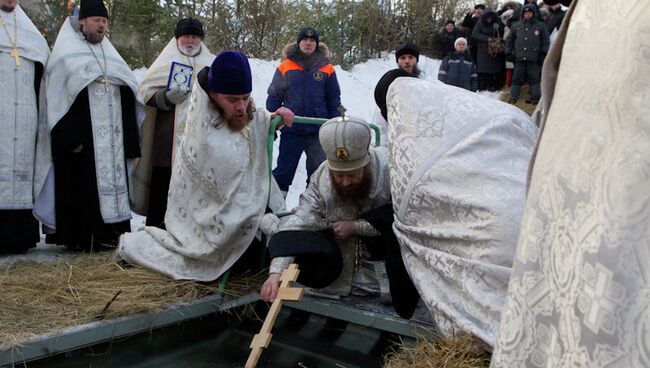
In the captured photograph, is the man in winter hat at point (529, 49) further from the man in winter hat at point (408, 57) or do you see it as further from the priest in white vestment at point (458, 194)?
the priest in white vestment at point (458, 194)

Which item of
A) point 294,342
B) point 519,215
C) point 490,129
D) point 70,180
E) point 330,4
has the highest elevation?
point 330,4

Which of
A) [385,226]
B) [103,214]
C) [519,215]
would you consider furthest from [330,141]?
[103,214]

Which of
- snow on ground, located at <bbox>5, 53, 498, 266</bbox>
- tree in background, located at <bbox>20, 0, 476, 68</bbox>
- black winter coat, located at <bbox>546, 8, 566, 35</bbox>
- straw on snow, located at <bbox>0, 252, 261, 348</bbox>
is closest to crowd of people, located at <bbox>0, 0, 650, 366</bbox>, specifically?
straw on snow, located at <bbox>0, 252, 261, 348</bbox>

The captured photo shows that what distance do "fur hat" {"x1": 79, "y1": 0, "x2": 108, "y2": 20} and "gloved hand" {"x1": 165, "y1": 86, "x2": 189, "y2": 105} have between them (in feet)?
2.70

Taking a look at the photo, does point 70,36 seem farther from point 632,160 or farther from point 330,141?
point 632,160

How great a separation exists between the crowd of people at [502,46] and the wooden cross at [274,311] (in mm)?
8315

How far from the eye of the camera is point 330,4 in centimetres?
1403

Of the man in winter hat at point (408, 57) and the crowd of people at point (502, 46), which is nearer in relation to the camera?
the man in winter hat at point (408, 57)

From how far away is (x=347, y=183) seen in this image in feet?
12.8

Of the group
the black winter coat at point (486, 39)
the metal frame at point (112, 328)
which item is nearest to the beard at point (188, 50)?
the metal frame at point (112, 328)

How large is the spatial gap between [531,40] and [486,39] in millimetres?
1645

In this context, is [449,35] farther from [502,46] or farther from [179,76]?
[179,76]

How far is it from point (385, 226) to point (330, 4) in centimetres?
1086

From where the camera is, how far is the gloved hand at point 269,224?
14.4ft
